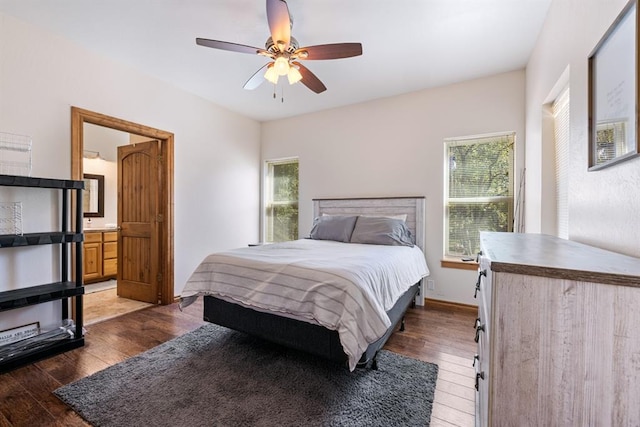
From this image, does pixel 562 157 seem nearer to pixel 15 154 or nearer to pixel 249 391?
pixel 249 391

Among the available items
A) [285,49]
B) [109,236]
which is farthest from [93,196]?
[285,49]

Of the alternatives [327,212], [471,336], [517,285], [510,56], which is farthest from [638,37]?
[327,212]

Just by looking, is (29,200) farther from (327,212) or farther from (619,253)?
(619,253)

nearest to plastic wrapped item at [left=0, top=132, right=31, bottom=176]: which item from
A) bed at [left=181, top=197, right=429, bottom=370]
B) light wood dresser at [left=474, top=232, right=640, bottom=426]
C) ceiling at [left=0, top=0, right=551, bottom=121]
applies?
ceiling at [left=0, top=0, right=551, bottom=121]

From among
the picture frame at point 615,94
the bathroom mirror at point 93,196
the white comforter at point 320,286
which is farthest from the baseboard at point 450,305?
the bathroom mirror at point 93,196

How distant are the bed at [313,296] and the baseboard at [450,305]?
0.74 meters

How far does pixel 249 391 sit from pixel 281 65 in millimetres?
2251

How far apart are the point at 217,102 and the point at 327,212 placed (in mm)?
2222

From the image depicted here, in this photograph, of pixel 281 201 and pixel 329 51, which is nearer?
pixel 329 51

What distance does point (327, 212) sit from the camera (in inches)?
163

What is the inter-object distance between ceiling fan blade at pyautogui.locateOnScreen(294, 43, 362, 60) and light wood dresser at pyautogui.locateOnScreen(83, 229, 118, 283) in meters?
4.34

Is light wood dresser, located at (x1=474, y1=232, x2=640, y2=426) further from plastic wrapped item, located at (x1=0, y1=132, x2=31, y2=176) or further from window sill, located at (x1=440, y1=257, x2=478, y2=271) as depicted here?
plastic wrapped item, located at (x1=0, y1=132, x2=31, y2=176)

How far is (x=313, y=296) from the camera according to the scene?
181cm

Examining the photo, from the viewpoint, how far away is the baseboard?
3223 mm
